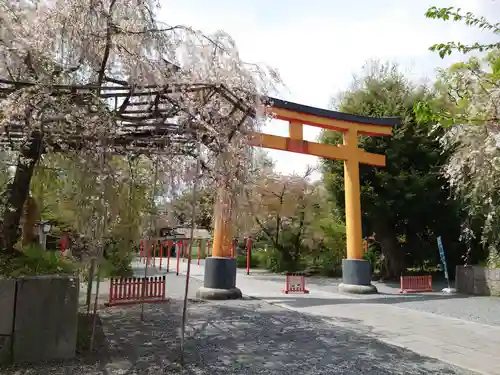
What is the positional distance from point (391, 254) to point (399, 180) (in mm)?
4069

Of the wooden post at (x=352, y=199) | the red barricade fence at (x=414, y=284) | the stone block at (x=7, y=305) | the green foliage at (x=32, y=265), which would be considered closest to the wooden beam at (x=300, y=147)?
the wooden post at (x=352, y=199)

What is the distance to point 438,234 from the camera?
17281mm

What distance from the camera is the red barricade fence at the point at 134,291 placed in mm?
9641

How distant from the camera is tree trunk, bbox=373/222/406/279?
1717 cm

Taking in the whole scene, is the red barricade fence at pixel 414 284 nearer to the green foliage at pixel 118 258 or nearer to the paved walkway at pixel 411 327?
the paved walkway at pixel 411 327

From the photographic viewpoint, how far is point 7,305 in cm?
484

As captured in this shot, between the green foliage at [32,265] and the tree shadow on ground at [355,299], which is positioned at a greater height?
the green foliage at [32,265]

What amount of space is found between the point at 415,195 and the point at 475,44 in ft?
35.3

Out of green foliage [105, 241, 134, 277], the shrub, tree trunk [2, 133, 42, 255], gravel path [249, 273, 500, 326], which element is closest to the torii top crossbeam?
gravel path [249, 273, 500, 326]

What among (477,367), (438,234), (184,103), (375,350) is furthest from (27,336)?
(438,234)

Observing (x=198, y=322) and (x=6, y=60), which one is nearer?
(x=6, y=60)

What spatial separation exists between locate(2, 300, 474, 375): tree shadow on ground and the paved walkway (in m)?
0.42

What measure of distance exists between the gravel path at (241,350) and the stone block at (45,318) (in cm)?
28

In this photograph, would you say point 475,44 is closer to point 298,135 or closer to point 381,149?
point 298,135
